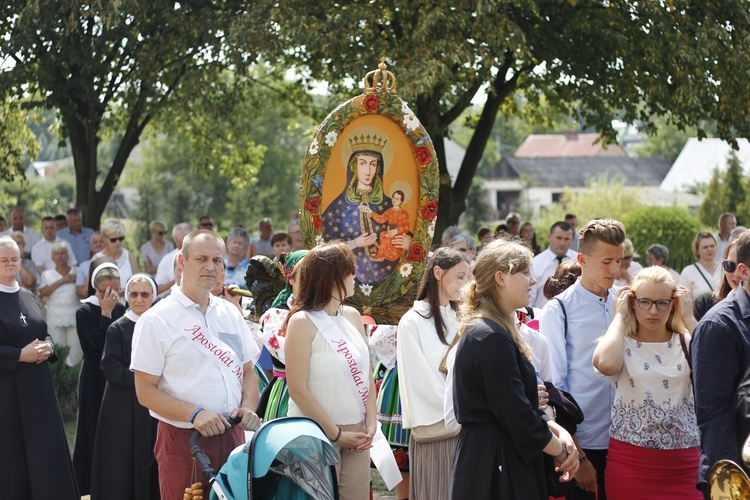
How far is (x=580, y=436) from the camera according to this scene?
217 inches

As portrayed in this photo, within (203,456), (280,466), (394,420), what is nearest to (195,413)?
(203,456)

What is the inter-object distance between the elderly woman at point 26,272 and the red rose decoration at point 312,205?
658 centimetres

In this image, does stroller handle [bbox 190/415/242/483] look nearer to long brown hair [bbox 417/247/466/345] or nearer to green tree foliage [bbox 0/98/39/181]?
long brown hair [bbox 417/247/466/345]

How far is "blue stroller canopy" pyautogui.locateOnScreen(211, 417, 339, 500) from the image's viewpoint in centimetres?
423

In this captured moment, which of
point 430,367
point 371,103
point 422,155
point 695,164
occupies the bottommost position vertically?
point 430,367

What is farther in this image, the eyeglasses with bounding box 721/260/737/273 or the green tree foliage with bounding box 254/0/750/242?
the green tree foliage with bounding box 254/0/750/242

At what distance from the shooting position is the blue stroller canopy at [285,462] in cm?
423

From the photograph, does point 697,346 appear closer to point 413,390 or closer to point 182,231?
point 413,390

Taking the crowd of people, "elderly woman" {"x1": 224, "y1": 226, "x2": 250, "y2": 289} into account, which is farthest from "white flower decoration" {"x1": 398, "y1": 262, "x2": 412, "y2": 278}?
"elderly woman" {"x1": 224, "y1": 226, "x2": 250, "y2": 289}

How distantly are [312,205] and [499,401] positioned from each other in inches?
136

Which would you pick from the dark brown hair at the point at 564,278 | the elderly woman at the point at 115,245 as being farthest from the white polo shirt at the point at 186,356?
the elderly woman at the point at 115,245

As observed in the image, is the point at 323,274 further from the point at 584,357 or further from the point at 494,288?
the point at 584,357

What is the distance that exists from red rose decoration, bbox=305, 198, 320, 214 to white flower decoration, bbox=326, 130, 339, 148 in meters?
0.41

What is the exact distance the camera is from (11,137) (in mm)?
16078
